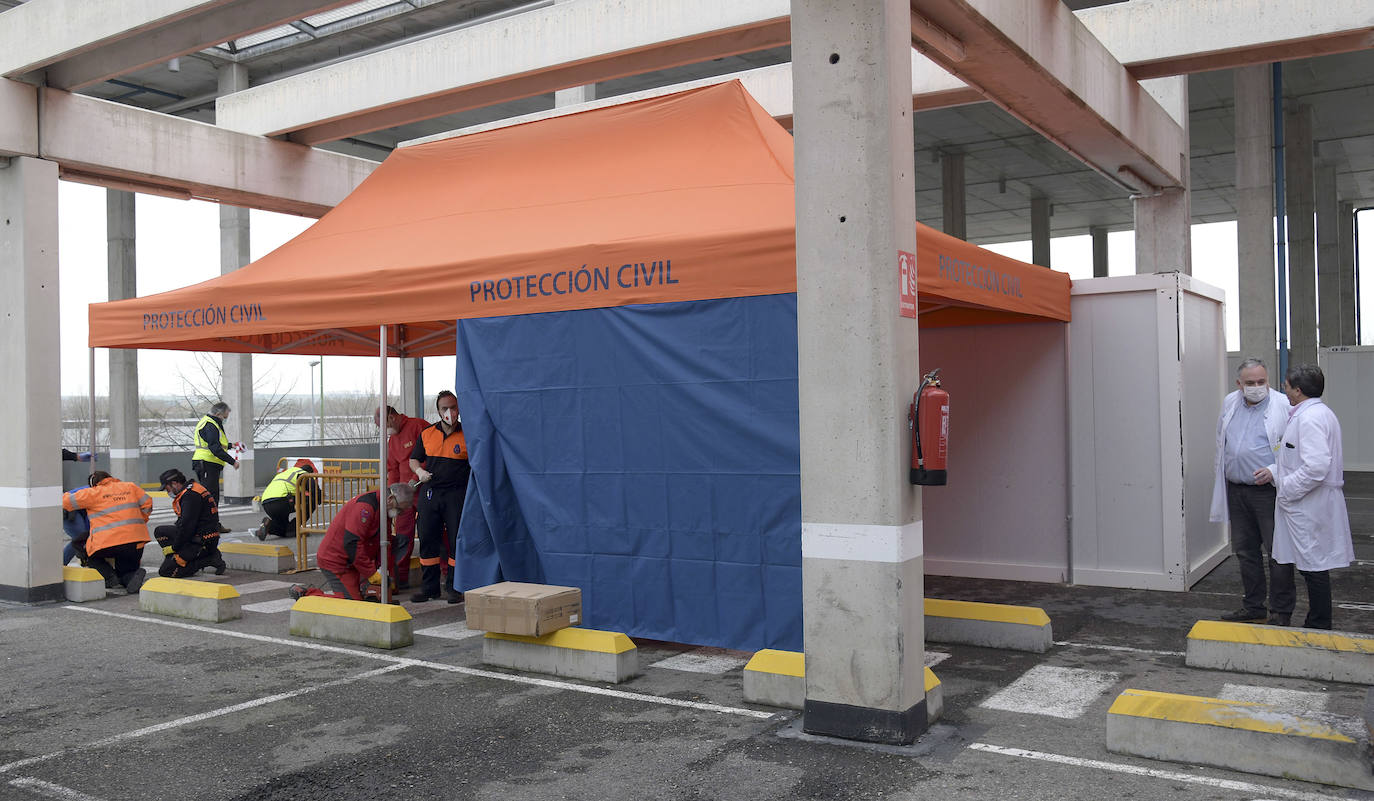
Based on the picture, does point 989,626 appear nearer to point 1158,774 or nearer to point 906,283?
point 1158,774

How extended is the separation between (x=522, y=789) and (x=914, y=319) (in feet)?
9.88

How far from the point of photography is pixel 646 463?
23.7 feet

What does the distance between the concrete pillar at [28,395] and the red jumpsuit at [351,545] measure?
2.99 metres

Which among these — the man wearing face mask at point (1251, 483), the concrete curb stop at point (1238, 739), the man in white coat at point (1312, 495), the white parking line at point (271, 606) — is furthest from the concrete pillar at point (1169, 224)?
the white parking line at point (271, 606)

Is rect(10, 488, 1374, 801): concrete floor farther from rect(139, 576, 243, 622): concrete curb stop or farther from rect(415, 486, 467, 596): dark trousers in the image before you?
rect(415, 486, 467, 596): dark trousers

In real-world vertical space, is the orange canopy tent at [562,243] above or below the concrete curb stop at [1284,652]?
above

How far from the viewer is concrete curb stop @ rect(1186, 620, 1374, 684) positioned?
243 inches

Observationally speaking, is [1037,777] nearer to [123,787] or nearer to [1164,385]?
[123,787]

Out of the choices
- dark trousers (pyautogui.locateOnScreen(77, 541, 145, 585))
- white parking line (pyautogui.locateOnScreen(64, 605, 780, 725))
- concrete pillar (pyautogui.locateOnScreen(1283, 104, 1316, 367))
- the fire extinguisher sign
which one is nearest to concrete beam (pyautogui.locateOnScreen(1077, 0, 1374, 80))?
the fire extinguisher sign

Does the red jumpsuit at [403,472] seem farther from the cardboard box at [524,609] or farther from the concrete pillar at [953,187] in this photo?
the concrete pillar at [953,187]

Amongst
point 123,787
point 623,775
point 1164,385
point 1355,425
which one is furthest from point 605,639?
point 1355,425

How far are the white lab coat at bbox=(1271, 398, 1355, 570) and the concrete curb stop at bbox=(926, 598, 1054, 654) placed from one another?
69.1 inches

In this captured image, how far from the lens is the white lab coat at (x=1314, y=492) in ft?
22.6

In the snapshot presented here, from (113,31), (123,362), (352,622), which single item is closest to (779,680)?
(352,622)
